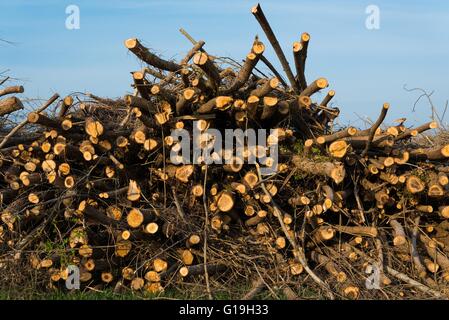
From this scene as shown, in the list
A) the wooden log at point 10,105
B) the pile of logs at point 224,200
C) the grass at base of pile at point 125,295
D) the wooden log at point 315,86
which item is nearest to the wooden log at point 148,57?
the pile of logs at point 224,200

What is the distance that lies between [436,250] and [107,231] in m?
3.07

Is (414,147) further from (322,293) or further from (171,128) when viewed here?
(171,128)

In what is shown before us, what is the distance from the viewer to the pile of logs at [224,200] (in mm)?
5031

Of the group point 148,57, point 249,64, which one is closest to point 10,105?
point 148,57

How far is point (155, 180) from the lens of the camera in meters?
5.46

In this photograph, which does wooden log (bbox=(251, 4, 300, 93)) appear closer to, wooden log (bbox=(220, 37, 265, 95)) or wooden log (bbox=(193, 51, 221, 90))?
wooden log (bbox=(220, 37, 265, 95))

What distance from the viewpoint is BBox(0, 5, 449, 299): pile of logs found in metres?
5.03

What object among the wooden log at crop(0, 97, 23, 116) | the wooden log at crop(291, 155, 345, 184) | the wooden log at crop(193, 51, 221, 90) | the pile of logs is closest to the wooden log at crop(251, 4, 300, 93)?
the pile of logs

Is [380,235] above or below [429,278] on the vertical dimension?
above

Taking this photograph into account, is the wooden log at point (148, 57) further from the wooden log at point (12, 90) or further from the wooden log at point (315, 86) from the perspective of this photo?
the wooden log at point (12, 90)

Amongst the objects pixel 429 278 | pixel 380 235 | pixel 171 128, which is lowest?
pixel 429 278

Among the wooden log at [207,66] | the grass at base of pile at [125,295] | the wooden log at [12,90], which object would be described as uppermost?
the wooden log at [207,66]

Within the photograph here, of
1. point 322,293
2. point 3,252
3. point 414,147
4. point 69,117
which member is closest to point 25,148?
point 69,117
